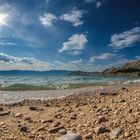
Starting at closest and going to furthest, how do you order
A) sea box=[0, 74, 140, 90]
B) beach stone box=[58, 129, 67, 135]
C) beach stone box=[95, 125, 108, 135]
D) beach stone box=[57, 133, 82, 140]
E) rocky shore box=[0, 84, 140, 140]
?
beach stone box=[57, 133, 82, 140], rocky shore box=[0, 84, 140, 140], beach stone box=[95, 125, 108, 135], beach stone box=[58, 129, 67, 135], sea box=[0, 74, 140, 90]

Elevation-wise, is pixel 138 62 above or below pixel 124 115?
above

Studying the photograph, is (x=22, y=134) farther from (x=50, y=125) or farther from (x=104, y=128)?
(x=104, y=128)

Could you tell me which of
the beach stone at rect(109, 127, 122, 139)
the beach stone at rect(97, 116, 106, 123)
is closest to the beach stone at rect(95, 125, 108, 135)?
the beach stone at rect(109, 127, 122, 139)

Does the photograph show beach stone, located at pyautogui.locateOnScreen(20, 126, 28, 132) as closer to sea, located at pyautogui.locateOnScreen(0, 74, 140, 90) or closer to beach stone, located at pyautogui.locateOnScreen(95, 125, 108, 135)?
beach stone, located at pyautogui.locateOnScreen(95, 125, 108, 135)

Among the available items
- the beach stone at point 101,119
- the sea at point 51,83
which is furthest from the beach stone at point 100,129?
the sea at point 51,83

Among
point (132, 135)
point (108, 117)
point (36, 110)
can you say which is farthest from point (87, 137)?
point (36, 110)

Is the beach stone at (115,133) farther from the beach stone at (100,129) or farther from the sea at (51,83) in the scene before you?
the sea at (51,83)

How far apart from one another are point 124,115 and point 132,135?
1.48 metres

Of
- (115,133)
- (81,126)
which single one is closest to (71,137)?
(115,133)

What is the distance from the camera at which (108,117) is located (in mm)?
8367

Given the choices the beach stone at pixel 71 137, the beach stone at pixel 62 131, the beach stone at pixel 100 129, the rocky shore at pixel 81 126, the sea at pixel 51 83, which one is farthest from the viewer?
the sea at pixel 51 83

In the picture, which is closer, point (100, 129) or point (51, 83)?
point (100, 129)

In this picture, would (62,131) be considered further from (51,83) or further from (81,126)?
(51,83)

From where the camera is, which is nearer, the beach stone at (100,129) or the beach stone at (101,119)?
the beach stone at (100,129)
